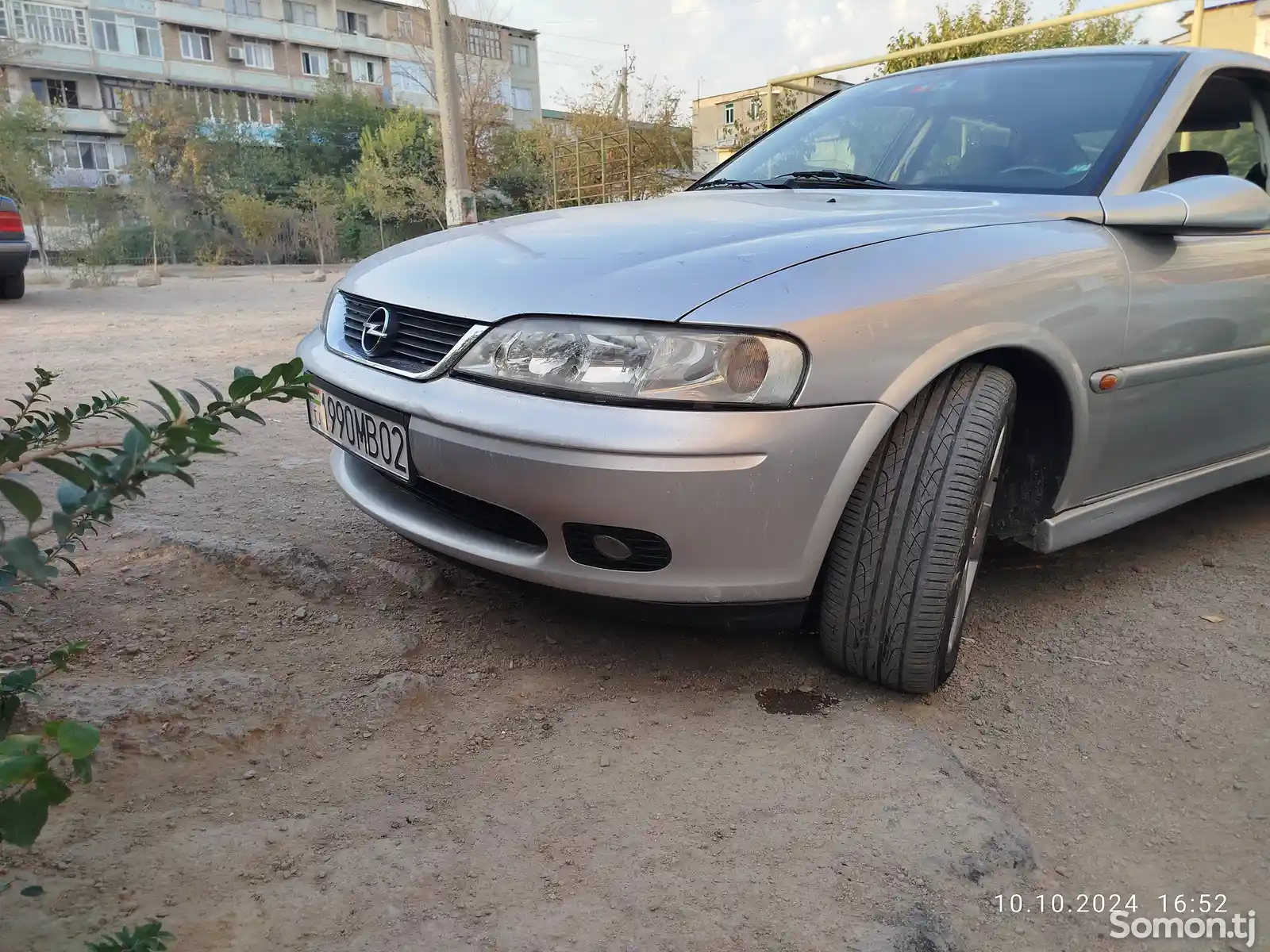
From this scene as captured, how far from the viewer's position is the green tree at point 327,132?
106ft

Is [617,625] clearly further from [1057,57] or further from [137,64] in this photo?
[137,64]

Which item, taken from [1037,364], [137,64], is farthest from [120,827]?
[137,64]

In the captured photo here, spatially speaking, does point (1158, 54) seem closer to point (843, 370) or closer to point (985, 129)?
point (985, 129)

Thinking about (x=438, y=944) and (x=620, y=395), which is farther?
(x=620, y=395)

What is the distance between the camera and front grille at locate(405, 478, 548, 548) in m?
1.94

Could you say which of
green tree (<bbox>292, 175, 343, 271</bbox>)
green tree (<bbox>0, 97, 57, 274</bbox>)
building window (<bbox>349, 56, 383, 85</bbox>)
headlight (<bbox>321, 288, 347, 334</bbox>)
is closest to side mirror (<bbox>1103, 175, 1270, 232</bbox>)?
headlight (<bbox>321, 288, 347, 334</bbox>)

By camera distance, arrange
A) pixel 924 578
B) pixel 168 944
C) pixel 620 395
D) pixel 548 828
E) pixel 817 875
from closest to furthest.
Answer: pixel 168 944, pixel 817 875, pixel 548 828, pixel 620 395, pixel 924 578

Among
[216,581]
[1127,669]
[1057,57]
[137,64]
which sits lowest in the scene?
[1127,669]

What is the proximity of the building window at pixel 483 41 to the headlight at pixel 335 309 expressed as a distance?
23.5 metres

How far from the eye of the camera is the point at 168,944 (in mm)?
1279

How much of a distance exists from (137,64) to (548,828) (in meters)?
47.0

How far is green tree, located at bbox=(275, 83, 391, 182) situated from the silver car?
106 feet

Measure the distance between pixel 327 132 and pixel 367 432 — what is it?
115 feet

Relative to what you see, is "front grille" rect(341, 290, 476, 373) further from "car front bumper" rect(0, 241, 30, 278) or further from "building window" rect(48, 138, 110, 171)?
"building window" rect(48, 138, 110, 171)
